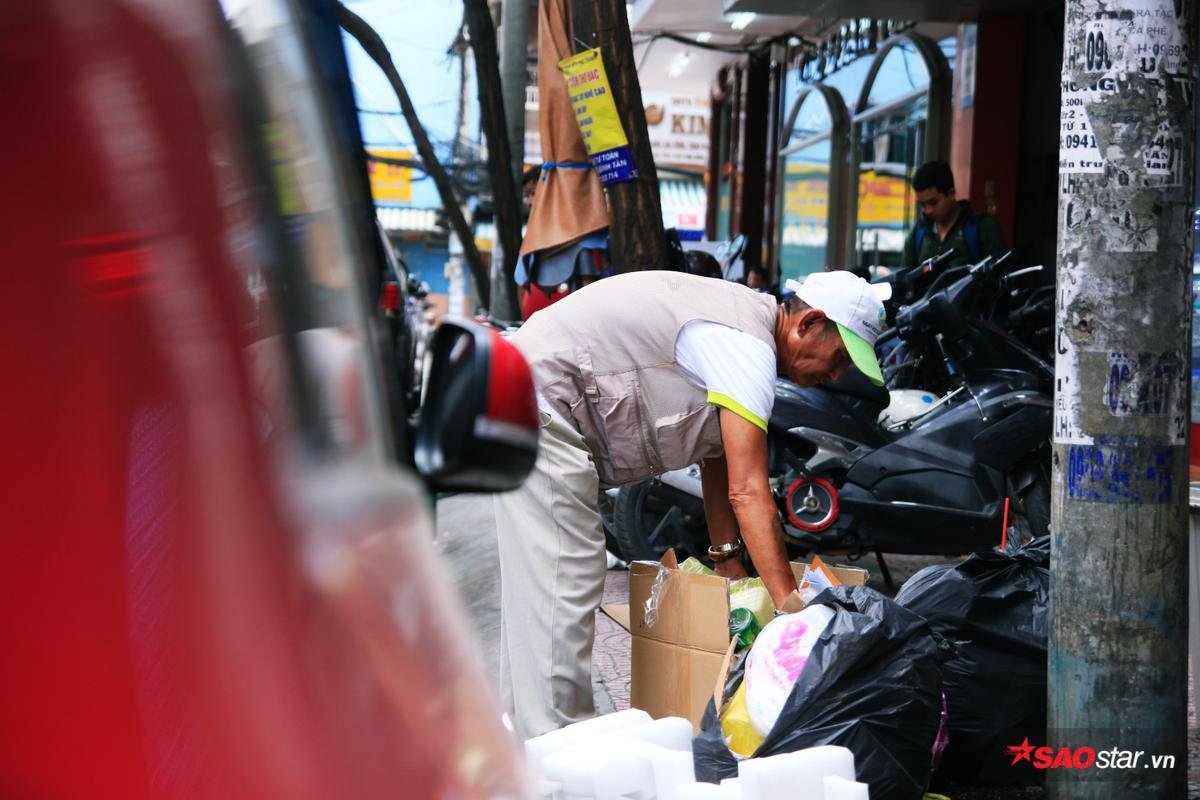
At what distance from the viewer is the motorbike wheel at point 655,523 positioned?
624cm

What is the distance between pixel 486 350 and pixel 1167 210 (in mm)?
2245

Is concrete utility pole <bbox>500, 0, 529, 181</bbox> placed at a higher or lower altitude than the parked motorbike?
higher

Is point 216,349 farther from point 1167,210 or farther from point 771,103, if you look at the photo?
point 771,103

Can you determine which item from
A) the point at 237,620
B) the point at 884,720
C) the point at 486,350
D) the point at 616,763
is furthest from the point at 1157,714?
the point at 237,620

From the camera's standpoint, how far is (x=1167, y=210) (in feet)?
11.2

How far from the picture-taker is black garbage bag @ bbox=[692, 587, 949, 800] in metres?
3.27

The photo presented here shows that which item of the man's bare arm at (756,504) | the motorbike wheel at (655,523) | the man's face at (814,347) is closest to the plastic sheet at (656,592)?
the man's bare arm at (756,504)

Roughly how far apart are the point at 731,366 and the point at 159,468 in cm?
240

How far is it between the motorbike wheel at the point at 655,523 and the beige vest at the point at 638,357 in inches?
88.1

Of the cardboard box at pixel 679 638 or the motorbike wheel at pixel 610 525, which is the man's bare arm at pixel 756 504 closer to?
the cardboard box at pixel 679 638

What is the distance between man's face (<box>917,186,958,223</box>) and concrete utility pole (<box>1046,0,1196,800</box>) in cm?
466

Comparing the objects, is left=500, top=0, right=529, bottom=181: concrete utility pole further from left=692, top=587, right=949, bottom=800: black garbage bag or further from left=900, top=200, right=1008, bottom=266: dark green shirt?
left=692, top=587, right=949, bottom=800: black garbage bag

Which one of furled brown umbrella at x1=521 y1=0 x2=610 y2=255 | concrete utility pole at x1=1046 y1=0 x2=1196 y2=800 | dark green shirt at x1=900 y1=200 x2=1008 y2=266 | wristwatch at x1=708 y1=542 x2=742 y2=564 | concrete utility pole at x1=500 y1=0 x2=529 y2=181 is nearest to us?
concrete utility pole at x1=1046 y1=0 x2=1196 y2=800

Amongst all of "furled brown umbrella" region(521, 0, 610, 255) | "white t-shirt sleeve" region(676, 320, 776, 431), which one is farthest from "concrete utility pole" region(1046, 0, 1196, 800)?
"furled brown umbrella" region(521, 0, 610, 255)
